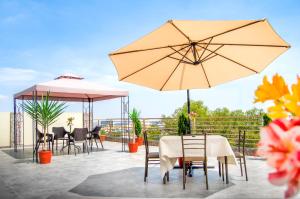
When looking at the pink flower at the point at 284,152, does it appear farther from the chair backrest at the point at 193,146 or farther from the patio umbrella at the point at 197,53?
the chair backrest at the point at 193,146

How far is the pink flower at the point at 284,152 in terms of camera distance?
0.48 meters

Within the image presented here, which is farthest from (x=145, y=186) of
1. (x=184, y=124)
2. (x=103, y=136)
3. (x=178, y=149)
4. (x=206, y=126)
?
(x=103, y=136)

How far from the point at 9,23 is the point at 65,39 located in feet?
7.60


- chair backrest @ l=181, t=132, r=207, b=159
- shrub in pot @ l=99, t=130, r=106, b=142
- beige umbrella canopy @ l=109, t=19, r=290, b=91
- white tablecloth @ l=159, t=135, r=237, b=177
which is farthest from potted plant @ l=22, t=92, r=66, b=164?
shrub in pot @ l=99, t=130, r=106, b=142

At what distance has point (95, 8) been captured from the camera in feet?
28.7

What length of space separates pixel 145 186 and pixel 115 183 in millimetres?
574

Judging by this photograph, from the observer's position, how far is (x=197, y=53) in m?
4.84

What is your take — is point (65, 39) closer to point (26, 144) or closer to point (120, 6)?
point (120, 6)

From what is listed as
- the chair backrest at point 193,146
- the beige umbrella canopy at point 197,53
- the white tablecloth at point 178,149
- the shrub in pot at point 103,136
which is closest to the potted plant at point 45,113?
the beige umbrella canopy at point 197,53

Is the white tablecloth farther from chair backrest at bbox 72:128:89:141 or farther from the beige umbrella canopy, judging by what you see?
chair backrest at bbox 72:128:89:141

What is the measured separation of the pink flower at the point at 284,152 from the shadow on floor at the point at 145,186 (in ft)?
11.8

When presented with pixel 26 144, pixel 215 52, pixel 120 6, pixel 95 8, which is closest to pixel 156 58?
pixel 215 52

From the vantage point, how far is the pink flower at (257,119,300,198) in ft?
1.58

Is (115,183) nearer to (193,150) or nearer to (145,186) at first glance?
(145,186)
